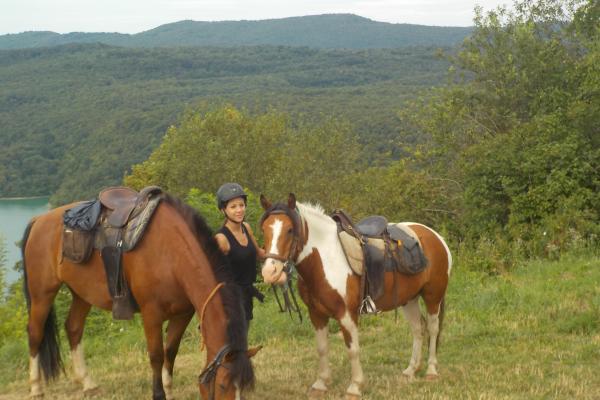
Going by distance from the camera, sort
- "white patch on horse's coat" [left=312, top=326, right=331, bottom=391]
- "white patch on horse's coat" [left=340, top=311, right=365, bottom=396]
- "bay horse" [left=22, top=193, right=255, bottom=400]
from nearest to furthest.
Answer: "bay horse" [left=22, top=193, right=255, bottom=400]
"white patch on horse's coat" [left=340, top=311, right=365, bottom=396]
"white patch on horse's coat" [left=312, top=326, right=331, bottom=391]

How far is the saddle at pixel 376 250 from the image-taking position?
560 cm

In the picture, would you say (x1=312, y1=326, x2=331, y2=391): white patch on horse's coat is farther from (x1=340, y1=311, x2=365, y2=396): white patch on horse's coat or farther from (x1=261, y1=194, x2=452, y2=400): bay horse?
(x1=340, y1=311, x2=365, y2=396): white patch on horse's coat

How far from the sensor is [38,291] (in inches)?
229

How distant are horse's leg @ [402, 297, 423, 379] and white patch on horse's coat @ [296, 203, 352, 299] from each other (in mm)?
1278

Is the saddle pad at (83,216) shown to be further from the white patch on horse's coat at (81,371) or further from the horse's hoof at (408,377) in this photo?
the horse's hoof at (408,377)

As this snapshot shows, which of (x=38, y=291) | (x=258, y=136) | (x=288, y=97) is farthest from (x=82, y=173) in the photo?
(x=38, y=291)

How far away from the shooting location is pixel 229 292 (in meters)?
4.42

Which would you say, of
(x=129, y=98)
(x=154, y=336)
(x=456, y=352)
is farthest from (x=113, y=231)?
(x=129, y=98)

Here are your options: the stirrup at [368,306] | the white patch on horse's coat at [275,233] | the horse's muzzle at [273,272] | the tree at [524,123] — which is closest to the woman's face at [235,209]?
the white patch on horse's coat at [275,233]

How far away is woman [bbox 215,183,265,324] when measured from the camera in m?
5.02

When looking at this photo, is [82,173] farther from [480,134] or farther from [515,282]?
[515,282]

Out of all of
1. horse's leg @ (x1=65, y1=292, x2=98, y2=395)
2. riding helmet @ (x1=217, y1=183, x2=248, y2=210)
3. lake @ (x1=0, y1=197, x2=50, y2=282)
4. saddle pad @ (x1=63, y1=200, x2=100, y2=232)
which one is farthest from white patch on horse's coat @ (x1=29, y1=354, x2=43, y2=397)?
lake @ (x1=0, y1=197, x2=50, y2=282)

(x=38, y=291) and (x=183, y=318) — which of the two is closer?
(x=183, y=318)

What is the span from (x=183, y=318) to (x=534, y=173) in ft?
33.9
